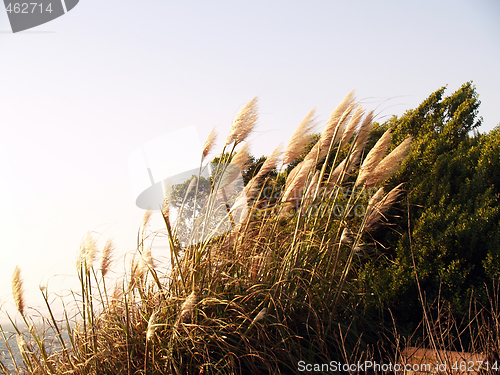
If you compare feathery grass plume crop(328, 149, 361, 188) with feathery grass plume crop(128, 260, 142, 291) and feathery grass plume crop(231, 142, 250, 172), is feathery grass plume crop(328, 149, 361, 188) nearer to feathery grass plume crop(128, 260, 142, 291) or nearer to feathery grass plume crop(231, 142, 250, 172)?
feathery grass plume crop(231, 142, 250, 172)

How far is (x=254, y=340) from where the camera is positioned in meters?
2.03

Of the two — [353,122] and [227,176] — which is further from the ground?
[353,122]

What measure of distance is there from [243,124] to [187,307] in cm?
148

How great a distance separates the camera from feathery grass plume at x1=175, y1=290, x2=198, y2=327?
5.06 ft

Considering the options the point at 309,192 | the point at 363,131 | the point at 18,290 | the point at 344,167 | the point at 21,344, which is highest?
the point at 363,131

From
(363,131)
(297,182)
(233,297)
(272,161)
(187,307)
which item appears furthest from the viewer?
(363,131)

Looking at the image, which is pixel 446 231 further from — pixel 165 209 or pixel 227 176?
pixel 165 209

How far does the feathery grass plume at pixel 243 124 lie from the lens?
8.62ft

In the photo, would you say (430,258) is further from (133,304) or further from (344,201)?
(133,304)

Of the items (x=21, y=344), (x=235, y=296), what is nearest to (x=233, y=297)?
(x=235, y=296)

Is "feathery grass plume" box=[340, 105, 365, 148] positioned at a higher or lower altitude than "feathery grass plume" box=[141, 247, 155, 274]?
higher

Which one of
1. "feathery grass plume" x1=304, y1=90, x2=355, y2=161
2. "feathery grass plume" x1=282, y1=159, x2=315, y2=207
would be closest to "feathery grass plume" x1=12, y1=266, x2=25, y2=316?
"feathery grass plume" x1=282, y1=159, x2=315, y2=207

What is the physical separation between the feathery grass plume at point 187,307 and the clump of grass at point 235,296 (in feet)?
0.08

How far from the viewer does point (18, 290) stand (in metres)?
2.64
